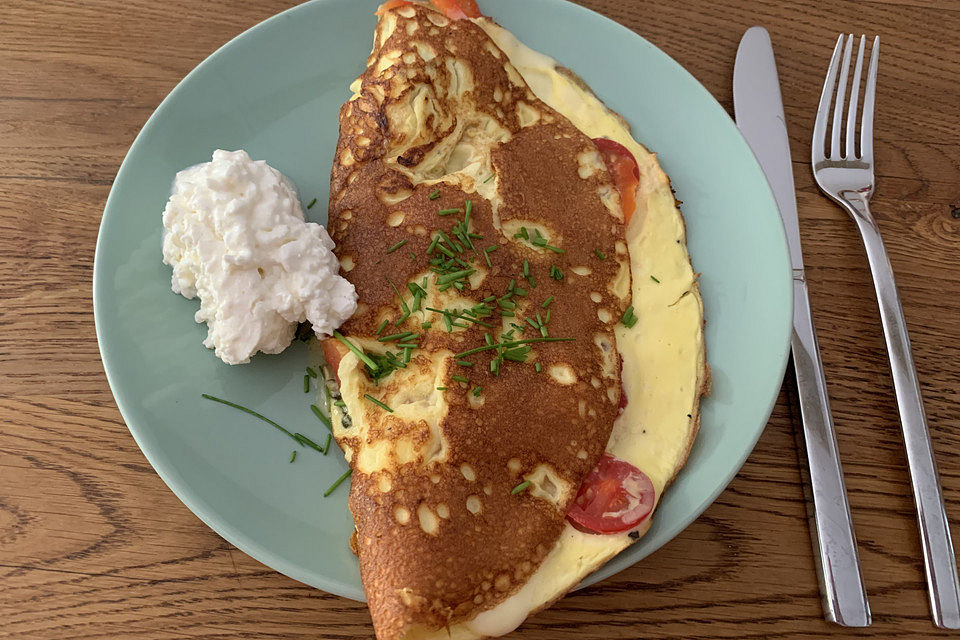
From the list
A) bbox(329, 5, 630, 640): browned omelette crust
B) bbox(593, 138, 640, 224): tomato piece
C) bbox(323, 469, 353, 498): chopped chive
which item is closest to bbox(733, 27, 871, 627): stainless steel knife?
bbox(593, 138, 640, 224): tomato piece

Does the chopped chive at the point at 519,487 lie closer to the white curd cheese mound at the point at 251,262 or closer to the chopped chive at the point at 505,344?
the chopped chive at the point at 505,344

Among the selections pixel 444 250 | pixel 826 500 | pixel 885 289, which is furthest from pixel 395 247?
pixel 885 289

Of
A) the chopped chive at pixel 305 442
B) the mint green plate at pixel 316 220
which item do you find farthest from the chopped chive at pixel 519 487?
the chopped chive at pixel 305 442

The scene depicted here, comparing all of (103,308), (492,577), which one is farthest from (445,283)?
(103,308)

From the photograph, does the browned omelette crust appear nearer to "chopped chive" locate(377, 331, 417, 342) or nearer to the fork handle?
"chopped chive" locate(377, 331, 417, 342)

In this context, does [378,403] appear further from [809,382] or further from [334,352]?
[809,382]

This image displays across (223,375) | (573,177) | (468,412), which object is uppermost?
(573,177)

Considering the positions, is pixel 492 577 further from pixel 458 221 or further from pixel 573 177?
pixel 573 177
